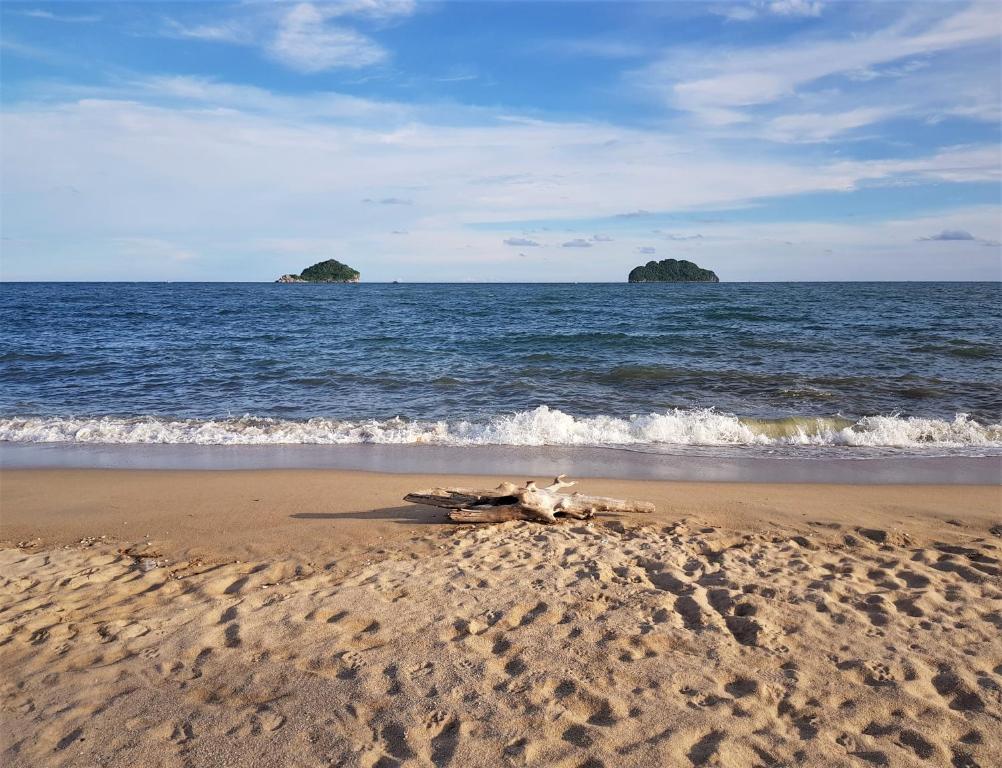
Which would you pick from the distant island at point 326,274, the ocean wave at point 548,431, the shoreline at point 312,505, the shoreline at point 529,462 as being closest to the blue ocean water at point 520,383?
the ocean wave at point 548,431

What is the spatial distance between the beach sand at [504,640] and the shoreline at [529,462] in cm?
208

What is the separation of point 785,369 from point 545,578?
1414cm

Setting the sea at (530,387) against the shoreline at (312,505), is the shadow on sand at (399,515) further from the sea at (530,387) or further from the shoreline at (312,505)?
the sea at (530,387)

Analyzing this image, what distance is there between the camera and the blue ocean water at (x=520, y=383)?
11.2m

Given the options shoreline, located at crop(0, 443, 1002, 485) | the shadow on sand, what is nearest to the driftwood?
the shadow on sand

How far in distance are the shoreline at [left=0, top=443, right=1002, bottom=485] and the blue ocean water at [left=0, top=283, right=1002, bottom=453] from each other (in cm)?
65

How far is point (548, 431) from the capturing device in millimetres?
11133

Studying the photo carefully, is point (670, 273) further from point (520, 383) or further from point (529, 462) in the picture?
point (529, 462)

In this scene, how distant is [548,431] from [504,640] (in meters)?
7.25

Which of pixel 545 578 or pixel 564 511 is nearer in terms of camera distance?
pixel 545 578

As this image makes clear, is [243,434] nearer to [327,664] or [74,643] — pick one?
[74,643]

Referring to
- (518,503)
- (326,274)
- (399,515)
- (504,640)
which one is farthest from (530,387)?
(326,274)

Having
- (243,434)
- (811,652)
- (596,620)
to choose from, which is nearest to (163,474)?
(243,434)

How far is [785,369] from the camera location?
16922mm
